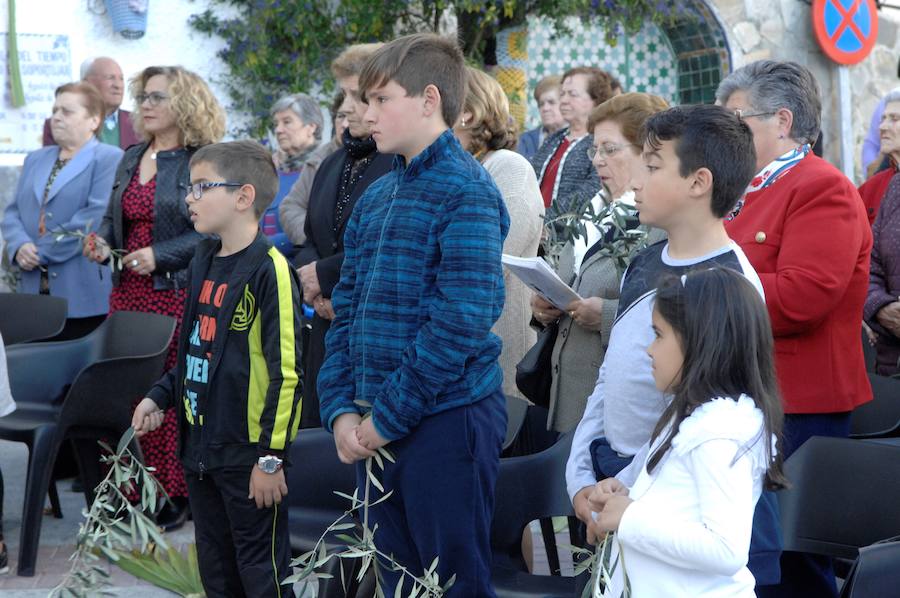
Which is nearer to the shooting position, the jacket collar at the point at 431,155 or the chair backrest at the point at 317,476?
the jacket collar at the point at 431,155

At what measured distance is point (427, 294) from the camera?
9.41ft

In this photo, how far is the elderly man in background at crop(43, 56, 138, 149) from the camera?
7.66 m

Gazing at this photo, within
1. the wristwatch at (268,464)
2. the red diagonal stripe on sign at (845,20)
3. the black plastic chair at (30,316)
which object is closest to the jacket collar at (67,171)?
the black plastic chair at (30,316)

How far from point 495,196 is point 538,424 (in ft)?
4.44

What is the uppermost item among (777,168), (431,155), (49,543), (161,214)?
(431,155)

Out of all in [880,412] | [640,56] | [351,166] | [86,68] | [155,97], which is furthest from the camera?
[640,56]

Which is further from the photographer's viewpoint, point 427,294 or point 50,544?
point 50,544

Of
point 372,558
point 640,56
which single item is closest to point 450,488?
point 372,558

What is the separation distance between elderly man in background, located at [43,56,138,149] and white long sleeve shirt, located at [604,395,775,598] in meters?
5.97

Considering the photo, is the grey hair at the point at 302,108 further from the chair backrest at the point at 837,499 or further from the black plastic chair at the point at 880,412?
the chair backrest at the point at 837,499

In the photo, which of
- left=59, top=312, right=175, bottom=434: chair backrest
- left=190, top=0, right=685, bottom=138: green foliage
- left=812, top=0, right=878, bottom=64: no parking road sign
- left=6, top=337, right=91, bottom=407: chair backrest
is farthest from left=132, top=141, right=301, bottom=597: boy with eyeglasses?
left=812, top=0, right=878, bottom=64: no parking road sign

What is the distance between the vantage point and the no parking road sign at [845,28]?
12.4 meters

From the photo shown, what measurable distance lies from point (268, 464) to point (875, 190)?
333cm

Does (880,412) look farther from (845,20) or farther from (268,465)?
(845,20)
